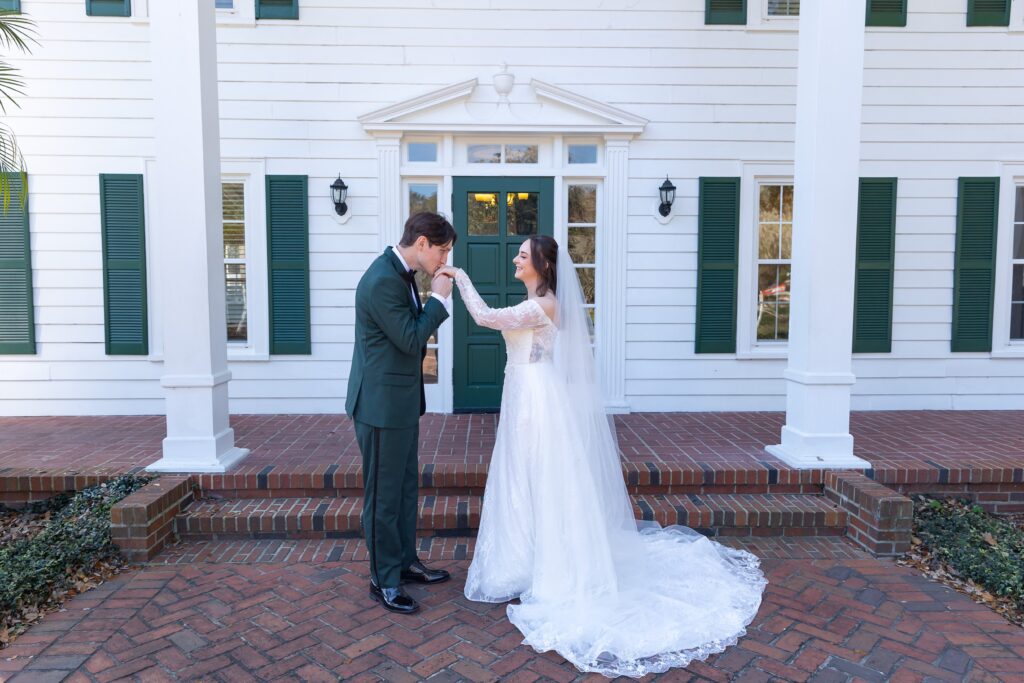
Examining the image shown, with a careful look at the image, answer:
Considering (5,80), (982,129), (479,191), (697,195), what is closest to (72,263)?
(5,80)

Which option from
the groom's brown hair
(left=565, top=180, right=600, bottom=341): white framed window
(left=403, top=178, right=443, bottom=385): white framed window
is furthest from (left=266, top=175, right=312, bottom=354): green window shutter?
the groom's brown hair

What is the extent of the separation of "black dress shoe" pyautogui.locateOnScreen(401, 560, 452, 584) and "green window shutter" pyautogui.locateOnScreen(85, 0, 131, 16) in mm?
5884

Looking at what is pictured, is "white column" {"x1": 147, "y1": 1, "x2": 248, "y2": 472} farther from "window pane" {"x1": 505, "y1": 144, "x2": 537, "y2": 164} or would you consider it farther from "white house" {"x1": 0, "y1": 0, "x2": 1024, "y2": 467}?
"window pane" {"x1": 505, "y1": 144, "x2": 537, "y2": 164}

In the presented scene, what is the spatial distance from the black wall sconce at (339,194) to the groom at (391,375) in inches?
125

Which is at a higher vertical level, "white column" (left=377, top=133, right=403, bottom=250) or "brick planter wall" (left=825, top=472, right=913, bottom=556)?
"white column" (left=377, top=133, right=403, bottom=250)

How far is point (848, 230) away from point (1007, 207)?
3.31 meters

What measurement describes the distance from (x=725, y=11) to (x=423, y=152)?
3.25 meters

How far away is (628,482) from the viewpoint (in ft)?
14.6

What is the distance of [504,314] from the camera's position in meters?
3.29

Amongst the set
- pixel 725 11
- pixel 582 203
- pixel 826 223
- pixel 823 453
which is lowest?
pixel 823 453

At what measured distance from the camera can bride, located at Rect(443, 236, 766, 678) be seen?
10.1 ft

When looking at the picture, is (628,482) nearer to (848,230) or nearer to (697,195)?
(848,230)

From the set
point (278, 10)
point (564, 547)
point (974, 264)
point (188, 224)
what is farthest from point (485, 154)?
point (974, 264)

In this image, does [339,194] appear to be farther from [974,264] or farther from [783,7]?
[974,264]
